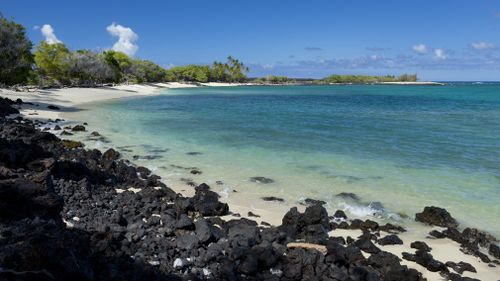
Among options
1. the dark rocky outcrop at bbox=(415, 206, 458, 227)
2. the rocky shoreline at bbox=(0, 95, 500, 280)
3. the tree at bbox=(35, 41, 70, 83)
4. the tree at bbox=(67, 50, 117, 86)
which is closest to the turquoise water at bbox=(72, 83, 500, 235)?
the dark rocky outcrop at bbox=(415, 206, 458, 227)

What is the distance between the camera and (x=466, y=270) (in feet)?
25.4

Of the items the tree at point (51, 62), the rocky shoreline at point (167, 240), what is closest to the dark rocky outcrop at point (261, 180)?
the rocky shoreline at point (167, 240)

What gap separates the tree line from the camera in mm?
44125

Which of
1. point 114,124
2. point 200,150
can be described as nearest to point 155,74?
point 114,124

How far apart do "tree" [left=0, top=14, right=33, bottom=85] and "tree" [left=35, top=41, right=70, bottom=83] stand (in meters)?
28.5

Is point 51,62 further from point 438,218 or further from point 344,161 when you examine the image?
point 438,218

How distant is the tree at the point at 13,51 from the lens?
43250 millimetres

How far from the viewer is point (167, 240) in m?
7.38

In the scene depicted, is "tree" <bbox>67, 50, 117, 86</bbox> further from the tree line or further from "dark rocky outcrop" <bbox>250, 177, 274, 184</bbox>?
"dark rocky outcrop" <bbox>250, 177, 274, 184</bbox>

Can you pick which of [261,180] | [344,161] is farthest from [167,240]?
[344,161]

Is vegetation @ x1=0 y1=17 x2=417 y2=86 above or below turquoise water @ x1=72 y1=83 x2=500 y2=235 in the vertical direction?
above

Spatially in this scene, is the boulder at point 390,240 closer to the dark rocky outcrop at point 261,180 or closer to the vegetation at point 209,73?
the dark rocky outcrop at point 261,180

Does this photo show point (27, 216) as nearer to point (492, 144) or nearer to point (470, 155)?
point (470, 155)

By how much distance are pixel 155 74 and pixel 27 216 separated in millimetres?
127143
